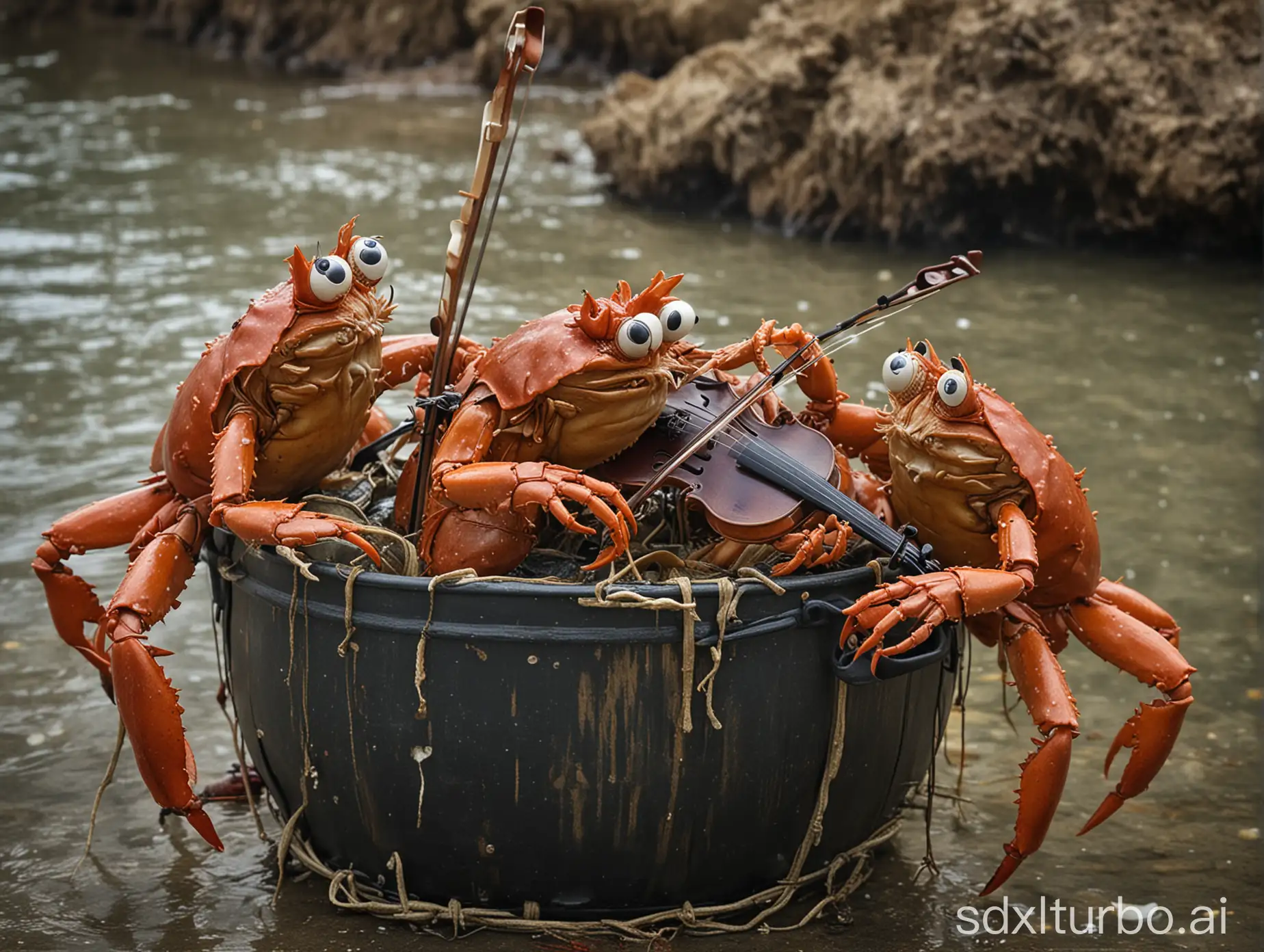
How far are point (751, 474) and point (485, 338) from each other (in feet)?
14.1

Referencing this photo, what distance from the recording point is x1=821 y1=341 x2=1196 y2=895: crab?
243 cm

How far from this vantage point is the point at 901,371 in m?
2.52

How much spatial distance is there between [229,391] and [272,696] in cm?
54

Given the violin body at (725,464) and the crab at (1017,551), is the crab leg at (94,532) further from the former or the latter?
the crab at (1017,551)

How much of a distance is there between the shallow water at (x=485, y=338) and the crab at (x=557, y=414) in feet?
2.29

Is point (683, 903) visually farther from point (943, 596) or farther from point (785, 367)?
point (785, 367)

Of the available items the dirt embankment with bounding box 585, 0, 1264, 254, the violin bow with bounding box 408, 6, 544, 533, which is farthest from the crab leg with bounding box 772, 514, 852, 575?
the dirt embankment with bounding box 585, 0, 1264, 254

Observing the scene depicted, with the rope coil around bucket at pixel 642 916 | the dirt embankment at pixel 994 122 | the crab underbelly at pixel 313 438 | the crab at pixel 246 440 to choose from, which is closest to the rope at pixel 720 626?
the rope coil around bucket at pixel 642 916

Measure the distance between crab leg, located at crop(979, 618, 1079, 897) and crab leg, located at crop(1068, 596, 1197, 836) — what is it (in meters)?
0.16

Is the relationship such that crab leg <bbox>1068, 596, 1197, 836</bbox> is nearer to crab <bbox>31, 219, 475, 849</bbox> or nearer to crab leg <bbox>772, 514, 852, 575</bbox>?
crab leg <bbox>772, 514, 852, 575</bbox>

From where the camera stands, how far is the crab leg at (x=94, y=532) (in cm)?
281

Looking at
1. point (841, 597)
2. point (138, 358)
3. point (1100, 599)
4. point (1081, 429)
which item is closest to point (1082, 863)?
point (1100, 599)

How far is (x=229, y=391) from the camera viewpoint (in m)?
2.56

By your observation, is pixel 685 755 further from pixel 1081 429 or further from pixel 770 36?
pixel 770 36
